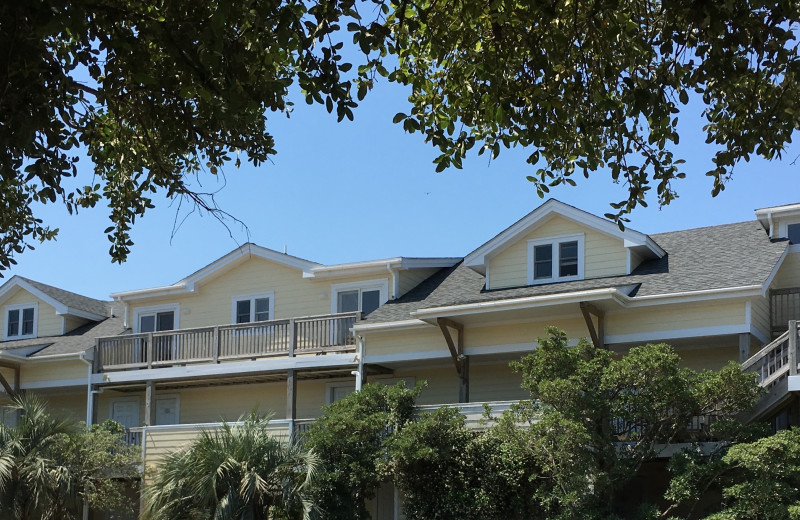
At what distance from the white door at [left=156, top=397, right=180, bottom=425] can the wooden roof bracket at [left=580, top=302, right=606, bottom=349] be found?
47.0ft

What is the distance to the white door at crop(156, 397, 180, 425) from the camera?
33.4 metres

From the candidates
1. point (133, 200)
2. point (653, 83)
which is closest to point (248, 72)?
point (133, 200)

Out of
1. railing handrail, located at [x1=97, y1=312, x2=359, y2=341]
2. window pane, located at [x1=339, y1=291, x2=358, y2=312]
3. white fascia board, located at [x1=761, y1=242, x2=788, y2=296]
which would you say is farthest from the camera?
window pane, located at [x1=339, y1=291, x2=358, y2=312]

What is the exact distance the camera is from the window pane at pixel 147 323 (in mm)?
34062

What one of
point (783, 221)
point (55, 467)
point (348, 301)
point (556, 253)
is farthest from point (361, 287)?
point (783, 221)

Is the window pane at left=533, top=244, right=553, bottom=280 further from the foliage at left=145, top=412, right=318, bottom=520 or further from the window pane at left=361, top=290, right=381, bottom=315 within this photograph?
the foliage at left=145, top=412, right=318, bottom=520

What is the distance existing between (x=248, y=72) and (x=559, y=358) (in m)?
11.6

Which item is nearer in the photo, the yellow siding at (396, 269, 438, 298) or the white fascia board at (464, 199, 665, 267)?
the white fascia board at (464, 199, 665, 267)

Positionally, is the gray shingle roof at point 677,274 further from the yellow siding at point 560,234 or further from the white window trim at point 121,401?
the white window trim at point 121,401

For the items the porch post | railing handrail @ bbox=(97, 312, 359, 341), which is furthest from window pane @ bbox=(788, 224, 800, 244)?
the porch post

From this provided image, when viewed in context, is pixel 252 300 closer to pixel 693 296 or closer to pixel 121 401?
pixel 121 401

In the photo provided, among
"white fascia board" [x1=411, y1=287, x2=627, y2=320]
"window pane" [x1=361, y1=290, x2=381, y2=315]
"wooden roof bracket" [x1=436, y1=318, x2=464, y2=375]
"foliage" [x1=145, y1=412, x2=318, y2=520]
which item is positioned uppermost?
"window pane" [x1=361, y1=290, x2=381, y2=315]

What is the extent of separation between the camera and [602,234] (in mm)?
26500

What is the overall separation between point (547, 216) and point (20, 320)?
64.9 ft
